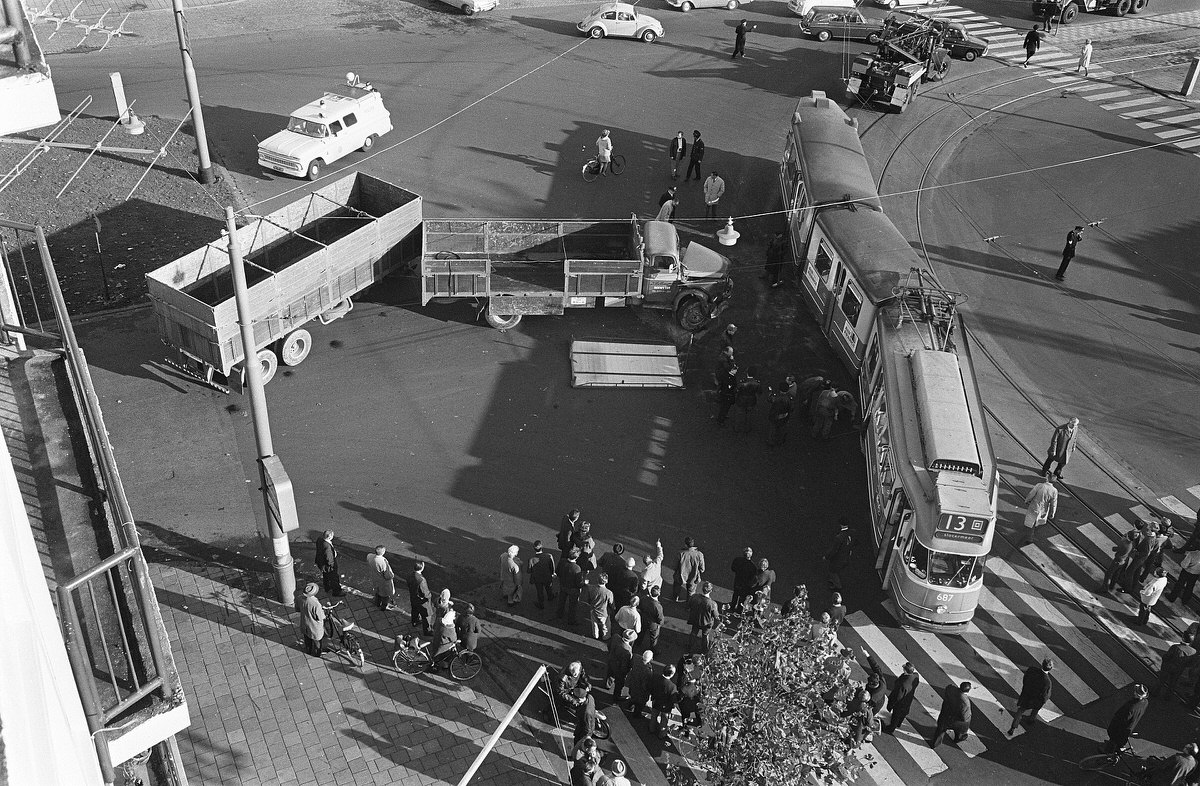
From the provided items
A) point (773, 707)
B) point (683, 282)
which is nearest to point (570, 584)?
point (773, 707)

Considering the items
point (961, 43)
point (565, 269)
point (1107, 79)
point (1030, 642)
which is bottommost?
point (1030, 642)

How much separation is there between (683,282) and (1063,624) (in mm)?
11214

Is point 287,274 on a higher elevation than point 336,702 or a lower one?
higher

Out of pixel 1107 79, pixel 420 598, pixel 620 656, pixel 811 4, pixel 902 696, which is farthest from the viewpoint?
pixel 811 4

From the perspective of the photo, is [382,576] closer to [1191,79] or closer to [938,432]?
[938,432]

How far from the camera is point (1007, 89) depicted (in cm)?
3866

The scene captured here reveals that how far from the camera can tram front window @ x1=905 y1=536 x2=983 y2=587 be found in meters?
Result: 17.5

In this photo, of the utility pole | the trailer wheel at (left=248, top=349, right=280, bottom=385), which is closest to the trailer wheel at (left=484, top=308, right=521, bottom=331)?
the trailer wheel at (left=248, top=349, right=280, bottom=385)

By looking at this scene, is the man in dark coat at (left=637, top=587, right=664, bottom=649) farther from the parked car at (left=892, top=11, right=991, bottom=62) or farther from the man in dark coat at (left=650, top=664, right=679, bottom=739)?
the parked car at (left=892, top=11, right=991, bottom=62)

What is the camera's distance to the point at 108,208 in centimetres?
2750

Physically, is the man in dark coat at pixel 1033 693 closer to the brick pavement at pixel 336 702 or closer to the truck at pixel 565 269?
the brick pavement at pixel 336 702

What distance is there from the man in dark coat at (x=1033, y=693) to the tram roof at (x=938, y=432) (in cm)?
217

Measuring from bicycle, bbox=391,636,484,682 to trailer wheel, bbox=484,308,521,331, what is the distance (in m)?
9.63

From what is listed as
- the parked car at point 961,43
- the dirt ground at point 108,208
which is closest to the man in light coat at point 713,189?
the dirt ground at point 108,208
